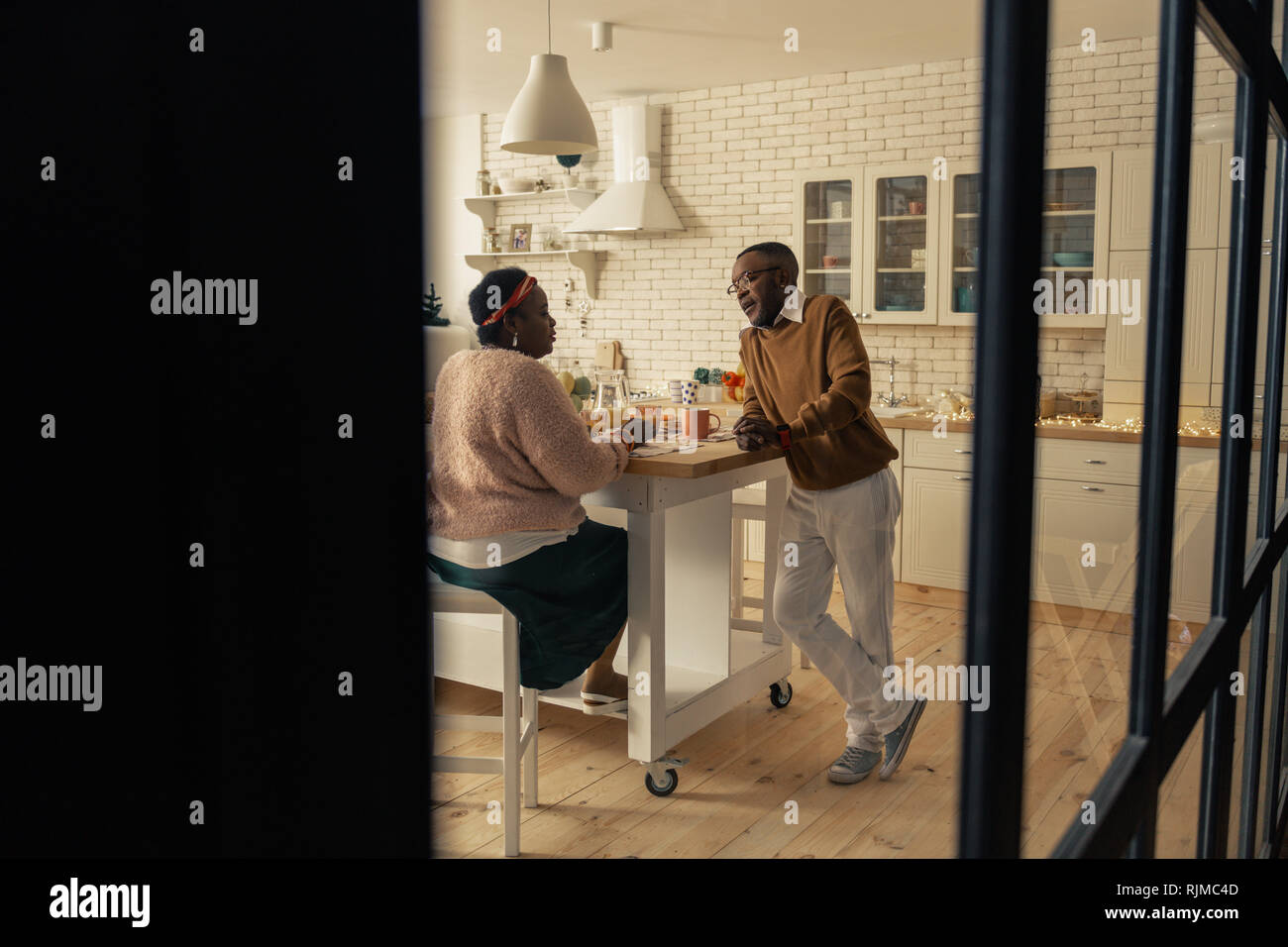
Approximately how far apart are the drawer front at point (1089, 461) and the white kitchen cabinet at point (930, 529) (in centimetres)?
412

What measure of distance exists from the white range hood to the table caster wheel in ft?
13.4

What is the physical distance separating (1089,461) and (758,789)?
2290 mm

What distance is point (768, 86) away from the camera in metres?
6.24

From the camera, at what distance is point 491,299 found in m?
A: 2.75

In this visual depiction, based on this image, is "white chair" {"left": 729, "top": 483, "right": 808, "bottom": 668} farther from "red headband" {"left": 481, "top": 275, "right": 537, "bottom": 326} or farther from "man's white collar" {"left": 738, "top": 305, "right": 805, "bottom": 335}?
"red headband" {"left": 481, "top": 275, "right": 537, "bottom": 326}

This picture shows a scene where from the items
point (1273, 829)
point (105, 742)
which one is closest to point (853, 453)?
point (1273, 829)

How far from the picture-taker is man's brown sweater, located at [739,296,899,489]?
2857 millimetres

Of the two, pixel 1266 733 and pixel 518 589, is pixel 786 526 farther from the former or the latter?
pixel 1266 733

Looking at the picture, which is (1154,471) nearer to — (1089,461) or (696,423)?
(1089,461)

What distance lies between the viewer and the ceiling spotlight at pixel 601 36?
4979 millimetres

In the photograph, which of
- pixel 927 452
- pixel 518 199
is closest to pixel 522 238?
pixel 518 199

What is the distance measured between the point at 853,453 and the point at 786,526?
33 centimetres

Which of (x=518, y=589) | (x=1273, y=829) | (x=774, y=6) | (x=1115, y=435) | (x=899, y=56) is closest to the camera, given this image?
(x=1115, y=435)

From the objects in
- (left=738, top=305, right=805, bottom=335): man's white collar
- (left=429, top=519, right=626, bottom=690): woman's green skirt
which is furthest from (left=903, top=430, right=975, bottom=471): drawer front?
(left=429, top=519, right=626, bottom=690): woman's green skirt
